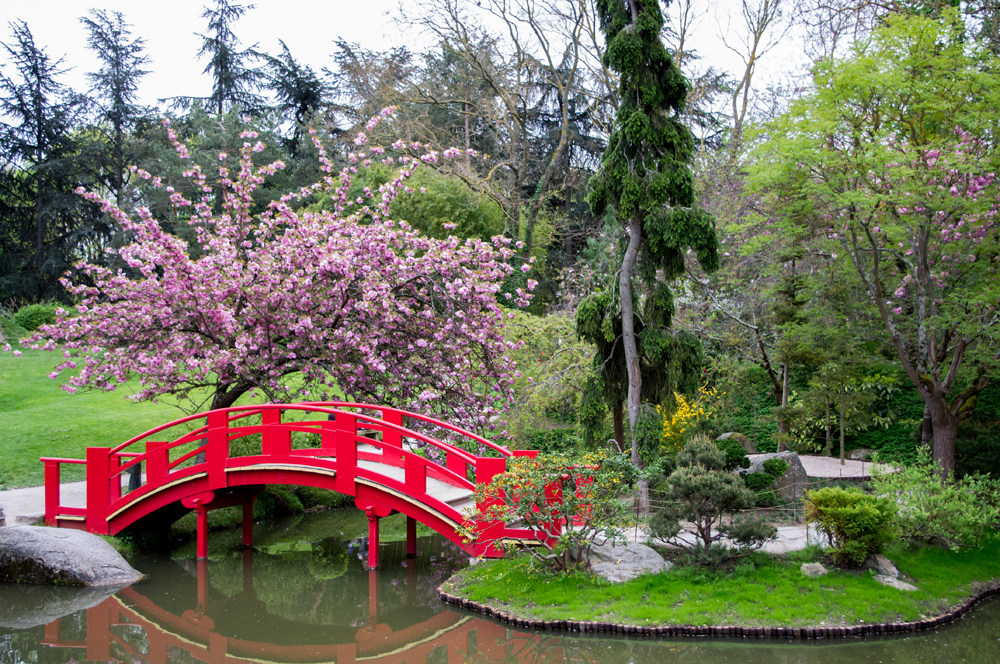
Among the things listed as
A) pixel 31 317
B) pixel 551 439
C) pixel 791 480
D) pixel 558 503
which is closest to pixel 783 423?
pixel 551 439

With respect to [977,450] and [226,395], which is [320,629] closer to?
[226,395]

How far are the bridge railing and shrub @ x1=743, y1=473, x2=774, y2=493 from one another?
3.65 m

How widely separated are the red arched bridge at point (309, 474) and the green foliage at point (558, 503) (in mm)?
328

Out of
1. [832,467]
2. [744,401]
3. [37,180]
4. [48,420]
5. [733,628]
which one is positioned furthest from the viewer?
[37,180]

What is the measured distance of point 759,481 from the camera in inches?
415

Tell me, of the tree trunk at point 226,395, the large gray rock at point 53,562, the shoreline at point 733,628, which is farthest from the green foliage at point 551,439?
the large gray rock at point 53,562

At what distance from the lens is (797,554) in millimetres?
8789

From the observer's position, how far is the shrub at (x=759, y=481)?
10.5 m

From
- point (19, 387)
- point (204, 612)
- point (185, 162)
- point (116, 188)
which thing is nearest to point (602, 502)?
point (204, 612)

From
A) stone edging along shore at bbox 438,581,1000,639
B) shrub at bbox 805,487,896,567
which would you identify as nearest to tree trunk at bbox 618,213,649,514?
shrub at bbox 805,487,896,567

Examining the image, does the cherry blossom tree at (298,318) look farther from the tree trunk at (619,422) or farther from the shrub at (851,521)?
the shrub at (851,521)

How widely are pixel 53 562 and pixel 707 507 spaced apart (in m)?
8.39

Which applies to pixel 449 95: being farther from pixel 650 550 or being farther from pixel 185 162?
pixel 650 550

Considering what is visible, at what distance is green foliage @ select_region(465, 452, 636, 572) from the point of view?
835 centimetres
